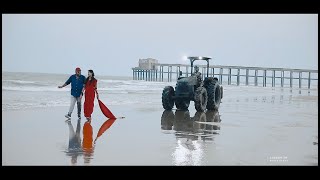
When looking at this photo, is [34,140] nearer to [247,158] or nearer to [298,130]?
[247,158]

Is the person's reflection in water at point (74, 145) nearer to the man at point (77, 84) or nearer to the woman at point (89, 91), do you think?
the woman at point (89, 91)

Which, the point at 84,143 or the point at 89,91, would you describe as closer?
the point at 84,143

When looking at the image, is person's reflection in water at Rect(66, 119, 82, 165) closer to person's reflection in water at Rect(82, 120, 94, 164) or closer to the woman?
person's reflection in water at Rect(82, 120, 94, 164)

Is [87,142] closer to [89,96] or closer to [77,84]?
[89,96]

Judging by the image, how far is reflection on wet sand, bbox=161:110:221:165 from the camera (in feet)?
21.8

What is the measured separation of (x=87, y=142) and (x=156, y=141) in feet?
4.13

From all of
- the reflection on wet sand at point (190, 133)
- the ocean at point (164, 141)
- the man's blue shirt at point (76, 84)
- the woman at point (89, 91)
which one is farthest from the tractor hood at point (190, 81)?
the man's blue shirt at point (76, 84)

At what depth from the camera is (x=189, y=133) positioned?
939 centimetres

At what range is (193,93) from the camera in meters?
14.9

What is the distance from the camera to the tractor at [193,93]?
48.2 ft

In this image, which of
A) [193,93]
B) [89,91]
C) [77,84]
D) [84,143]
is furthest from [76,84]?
[84,143]
